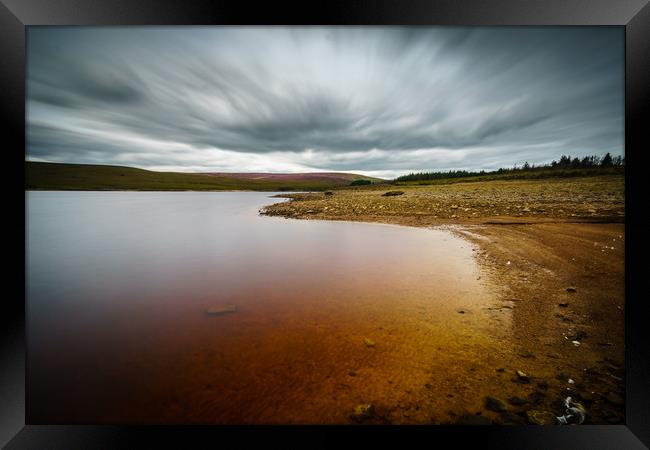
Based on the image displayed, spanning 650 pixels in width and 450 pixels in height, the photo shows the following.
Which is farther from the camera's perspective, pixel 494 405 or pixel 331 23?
pixel 331 23

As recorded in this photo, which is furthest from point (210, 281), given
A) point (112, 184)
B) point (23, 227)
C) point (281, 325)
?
point (112, 184)

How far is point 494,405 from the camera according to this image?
2033mm

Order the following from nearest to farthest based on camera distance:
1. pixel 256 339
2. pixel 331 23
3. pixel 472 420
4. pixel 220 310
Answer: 1. pixel 472 420
2. pixel 331 23
3. pixel 256 339
4. pixel 220 310

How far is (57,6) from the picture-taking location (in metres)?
2.42

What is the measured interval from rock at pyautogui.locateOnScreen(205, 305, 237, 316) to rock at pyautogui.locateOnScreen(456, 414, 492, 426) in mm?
2769

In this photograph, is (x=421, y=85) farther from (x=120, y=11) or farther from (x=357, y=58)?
(x=120, y=11)

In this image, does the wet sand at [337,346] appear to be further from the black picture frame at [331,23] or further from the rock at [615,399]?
the black picture frame at [331,23]

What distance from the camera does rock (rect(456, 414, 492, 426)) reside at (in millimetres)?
1995

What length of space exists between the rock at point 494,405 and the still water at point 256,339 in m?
0.07

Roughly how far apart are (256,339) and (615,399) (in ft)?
11.0

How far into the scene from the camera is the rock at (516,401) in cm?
204

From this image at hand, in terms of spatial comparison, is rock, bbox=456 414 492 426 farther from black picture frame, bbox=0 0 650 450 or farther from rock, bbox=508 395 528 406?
black picture frame, bbox=0 0 650 450

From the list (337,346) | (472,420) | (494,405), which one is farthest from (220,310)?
(494,405)

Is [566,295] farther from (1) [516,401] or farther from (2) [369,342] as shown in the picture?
(2) [369,342]
